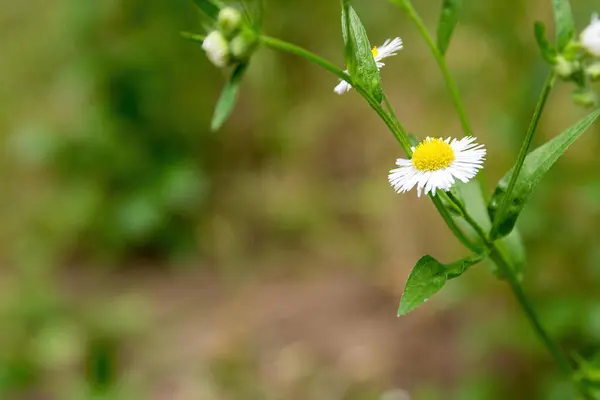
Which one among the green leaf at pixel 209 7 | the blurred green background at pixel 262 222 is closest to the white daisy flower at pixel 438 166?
the green leaf at pixel 209 7

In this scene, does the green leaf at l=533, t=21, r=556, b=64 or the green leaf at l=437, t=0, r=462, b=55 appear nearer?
the green leaf at l=533, t=21, r=556, b=64

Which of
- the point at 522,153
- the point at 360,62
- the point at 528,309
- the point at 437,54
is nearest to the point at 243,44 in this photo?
the point at 360,62

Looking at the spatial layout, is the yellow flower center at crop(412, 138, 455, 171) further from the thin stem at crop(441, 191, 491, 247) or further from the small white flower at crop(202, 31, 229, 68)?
the small white flower at crop(202, 31, 229, 68)

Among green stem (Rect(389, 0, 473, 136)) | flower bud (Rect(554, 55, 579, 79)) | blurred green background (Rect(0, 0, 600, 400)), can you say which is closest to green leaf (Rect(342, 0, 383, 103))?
green stem (Rect(389, 0, 473, 136))

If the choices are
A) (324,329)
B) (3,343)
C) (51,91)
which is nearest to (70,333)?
(3,343)

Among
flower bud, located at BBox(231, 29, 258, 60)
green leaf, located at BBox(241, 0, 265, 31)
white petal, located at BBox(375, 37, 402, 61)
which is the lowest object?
white petal, located at BBox(375, 37, 402, 61)

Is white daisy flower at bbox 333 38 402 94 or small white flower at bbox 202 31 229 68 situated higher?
small white flower at bbox 202 31 229 68

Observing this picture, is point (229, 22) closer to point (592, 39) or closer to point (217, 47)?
point (217, 47)
